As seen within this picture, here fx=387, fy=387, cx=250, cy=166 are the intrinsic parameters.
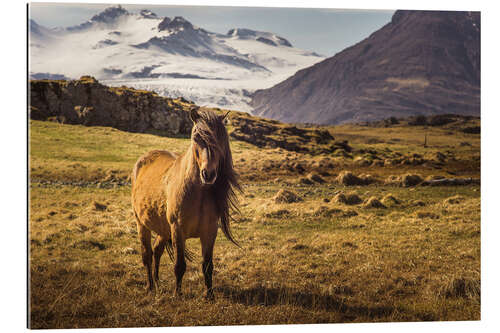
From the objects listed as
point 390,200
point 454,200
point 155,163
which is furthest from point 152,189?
point 454,200

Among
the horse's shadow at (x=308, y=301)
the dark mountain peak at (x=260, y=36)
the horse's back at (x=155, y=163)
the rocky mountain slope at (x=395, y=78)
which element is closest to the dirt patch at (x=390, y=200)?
the rocky mountain slope at (x=395, y=78)

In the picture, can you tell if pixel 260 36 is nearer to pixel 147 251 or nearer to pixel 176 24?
pixel 176 24

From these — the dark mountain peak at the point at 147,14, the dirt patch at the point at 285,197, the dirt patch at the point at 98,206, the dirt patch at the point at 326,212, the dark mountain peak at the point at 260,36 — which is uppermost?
the dark mountain peak at the point at 147,14

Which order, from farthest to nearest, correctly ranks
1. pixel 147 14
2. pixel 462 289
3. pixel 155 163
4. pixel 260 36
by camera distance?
pixel 260 36 < pixel 147 14 < pixel 462 289 < pixel 155 163

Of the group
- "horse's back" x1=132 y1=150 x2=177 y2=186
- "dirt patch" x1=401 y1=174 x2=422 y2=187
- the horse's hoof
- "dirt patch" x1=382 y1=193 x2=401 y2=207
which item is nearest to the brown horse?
the horse's hoof

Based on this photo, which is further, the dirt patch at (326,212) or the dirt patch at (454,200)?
the dirt patch at (454,200)

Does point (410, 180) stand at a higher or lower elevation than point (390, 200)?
higher

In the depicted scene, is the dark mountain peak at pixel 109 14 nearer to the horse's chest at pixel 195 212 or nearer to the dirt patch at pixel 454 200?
the horse's chest at pixel 195 212
